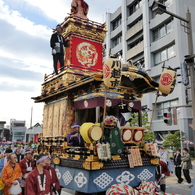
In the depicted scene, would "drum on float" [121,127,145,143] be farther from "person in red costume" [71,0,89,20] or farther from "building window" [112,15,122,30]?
"building window" [112,15,122,30]

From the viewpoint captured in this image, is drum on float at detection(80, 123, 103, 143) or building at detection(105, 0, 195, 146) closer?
drum on float at detection(80, 123, 103, 143)

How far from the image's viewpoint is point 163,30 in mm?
31875

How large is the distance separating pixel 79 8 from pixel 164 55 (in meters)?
22.3

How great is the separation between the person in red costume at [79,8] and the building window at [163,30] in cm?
2148

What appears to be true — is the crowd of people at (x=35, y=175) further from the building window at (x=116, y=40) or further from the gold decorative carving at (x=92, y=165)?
the building window at (x=116, y=40)

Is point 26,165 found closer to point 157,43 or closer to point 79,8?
point 79,8

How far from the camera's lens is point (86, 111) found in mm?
9609

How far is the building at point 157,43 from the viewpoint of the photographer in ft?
90.9

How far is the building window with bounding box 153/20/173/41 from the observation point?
30.4m

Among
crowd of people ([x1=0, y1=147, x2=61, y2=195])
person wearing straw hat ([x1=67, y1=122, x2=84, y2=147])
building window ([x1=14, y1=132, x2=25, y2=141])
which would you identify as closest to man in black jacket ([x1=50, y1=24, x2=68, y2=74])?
person wearing straw hat ([x1=67, y1=122, x2=84, y2=147])

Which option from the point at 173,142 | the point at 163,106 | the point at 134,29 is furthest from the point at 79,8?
the point at 134,29

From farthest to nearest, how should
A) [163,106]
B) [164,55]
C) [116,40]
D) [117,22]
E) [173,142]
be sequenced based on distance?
[116,40], [117,22], [164,55], [163,106], [173,142]

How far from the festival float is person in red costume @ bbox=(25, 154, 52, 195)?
1.77 metres

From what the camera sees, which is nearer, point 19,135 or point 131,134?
point 131,134
